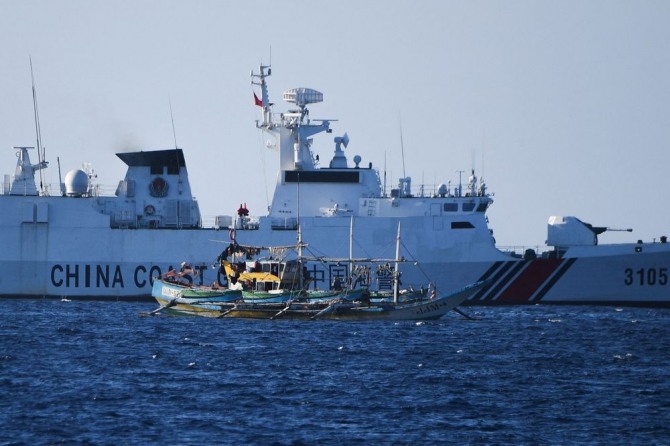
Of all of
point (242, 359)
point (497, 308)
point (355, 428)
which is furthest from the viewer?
point (497, 308)

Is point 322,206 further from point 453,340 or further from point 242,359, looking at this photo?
point 242,359

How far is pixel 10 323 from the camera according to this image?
43.9m

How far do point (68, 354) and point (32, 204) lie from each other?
21.2 metres

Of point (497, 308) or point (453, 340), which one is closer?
point (453, 340)

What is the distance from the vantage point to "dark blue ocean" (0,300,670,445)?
24047mm

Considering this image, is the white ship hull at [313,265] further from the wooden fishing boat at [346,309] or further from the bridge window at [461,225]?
the wooden fishing boat at [346,309]

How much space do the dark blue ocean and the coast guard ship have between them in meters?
7.95

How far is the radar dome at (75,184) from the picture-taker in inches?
2172

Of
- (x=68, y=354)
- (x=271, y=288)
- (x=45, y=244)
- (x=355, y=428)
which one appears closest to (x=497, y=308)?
(x=271, y=288)

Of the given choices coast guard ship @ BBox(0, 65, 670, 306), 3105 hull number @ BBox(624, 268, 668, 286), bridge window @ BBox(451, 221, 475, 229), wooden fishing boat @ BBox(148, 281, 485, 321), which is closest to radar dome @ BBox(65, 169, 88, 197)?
coast guard ship @ BBox(0, 65, 670, 306)

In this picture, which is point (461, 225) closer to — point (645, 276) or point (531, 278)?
point (531, 278)

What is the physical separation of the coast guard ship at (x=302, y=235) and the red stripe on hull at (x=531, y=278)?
0.04 metres

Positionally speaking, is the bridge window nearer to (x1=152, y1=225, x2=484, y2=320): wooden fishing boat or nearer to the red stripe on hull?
the red stripe on hull

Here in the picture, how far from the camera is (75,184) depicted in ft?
181
